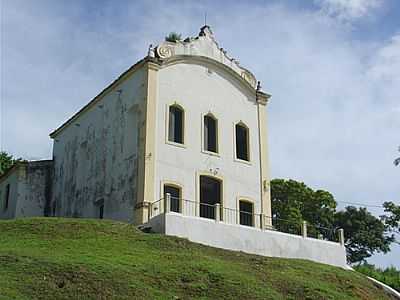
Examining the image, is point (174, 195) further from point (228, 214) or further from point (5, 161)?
point (5, 161)

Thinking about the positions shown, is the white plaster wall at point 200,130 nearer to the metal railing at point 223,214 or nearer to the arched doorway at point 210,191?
the arched doorway at point 210,191

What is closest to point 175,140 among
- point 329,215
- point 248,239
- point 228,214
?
point 228,214

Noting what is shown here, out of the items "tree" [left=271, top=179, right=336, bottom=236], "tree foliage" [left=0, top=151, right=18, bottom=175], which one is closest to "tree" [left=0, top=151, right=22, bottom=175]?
"tree foliage" [left=0, top=151, right=18, bottom=175]

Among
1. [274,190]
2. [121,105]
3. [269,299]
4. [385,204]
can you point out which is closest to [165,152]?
[121,105]

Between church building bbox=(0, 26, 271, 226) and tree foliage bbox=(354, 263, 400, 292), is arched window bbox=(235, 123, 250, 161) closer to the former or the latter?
church building bbox=(0, 26, 271, 226)

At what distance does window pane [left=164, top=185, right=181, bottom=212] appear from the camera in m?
31.1

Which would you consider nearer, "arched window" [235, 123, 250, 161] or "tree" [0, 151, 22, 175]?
"arched window" [235, 123, 250, 161]

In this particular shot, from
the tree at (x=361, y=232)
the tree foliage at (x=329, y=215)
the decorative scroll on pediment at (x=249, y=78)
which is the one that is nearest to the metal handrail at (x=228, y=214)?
the decorative scroll on pediment at (x=249, y=78)

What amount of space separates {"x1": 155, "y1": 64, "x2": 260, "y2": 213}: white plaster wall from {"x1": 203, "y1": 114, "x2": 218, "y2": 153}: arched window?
0.78 feet

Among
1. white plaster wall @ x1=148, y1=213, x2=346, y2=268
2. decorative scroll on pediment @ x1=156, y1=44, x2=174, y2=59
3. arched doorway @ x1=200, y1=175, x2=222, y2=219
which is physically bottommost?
white plaster wall @ x1=148, y1=213, x2=346, y2=268

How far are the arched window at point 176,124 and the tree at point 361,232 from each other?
28.1 metres

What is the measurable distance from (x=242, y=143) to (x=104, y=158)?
7.08 metres

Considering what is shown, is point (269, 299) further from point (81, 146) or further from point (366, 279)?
point (81, 146)

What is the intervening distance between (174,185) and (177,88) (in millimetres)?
4969
